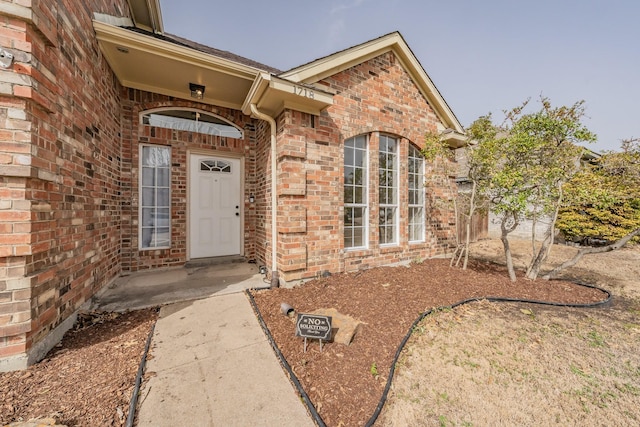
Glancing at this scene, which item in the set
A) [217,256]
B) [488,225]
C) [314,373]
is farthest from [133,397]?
[488,225]

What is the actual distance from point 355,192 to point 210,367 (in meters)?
3.62

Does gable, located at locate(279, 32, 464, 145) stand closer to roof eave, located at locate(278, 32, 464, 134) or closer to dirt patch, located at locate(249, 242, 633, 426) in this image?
roof eave, located at locate(278, 32, 464, 134)

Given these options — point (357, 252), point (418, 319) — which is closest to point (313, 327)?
point (418, 319)

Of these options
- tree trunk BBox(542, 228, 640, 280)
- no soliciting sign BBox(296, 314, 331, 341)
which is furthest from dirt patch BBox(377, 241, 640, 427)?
tree trunk BBox(542, 228, 640, 280)

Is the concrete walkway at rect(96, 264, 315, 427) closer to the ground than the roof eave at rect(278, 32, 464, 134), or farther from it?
closer to the ground

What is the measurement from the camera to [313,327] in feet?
7.73

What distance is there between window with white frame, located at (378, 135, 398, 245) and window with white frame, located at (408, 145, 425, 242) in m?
0.59

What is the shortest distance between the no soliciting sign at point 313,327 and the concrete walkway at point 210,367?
1.14 ft

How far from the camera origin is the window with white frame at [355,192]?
4.70 metres

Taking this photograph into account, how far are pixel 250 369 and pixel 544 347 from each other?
3.11m

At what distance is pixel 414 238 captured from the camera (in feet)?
18.9

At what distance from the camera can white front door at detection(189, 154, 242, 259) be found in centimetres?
506

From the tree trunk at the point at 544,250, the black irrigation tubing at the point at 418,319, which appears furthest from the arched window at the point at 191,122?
the tree trunk at the point at 544,250

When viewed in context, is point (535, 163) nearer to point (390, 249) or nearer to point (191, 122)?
point (390, 249)
